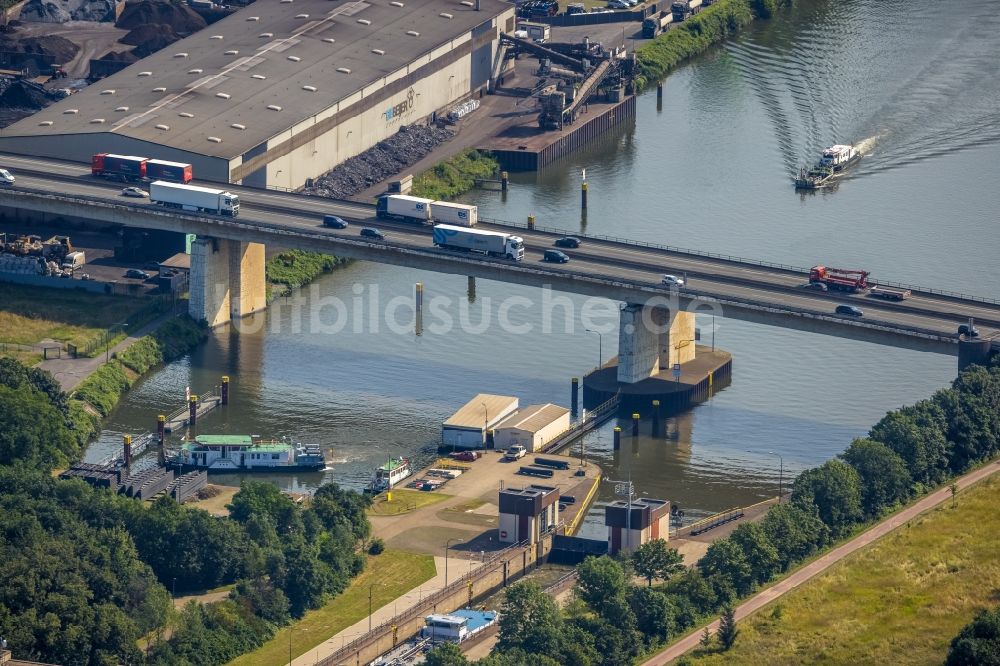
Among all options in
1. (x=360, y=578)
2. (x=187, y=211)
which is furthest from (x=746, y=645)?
(x=187, y=211)

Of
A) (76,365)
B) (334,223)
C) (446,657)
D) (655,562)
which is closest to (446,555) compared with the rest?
(655,562)

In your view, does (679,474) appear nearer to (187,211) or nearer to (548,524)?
(548,524)

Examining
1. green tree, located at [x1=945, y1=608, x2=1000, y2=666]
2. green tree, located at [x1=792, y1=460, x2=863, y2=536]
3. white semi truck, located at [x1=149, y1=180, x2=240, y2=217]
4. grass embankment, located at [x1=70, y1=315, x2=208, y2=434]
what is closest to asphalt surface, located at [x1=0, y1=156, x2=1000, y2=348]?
white semi truck, located at [x1=149, y1=180, x2=240, y2=217]

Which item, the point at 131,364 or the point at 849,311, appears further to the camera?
the point at 131,364

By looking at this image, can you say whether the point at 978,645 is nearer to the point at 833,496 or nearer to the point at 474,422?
the point at 833,496

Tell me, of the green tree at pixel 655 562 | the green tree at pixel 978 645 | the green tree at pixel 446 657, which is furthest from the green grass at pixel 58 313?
the green tree at pixel 978 645

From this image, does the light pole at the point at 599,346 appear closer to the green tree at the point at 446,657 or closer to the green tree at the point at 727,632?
the green tree at the point at 727,632

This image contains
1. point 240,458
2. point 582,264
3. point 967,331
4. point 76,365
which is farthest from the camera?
point 582,264
